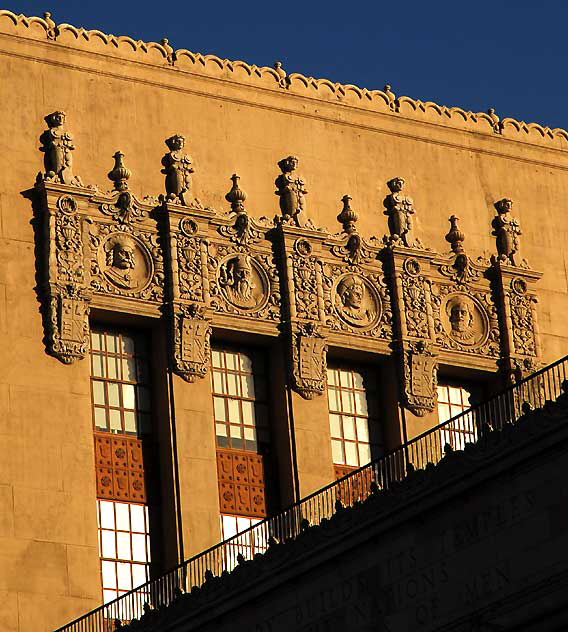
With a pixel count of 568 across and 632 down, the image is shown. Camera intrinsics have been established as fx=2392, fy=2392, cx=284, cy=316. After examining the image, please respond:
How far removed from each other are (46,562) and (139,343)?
581 centimetres

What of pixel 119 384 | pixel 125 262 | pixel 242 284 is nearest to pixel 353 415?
pixel 242 284

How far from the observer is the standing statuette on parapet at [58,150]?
158 ft

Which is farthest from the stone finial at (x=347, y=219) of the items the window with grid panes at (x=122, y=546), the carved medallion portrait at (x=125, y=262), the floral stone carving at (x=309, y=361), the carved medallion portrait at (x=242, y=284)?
the window with grid panes at (x=122, y=546)

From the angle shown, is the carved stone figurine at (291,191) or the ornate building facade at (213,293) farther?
the carved stone figurine at (291,191)

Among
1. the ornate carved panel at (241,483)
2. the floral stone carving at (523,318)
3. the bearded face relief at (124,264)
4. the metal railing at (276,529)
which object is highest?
the floral stone carving at (523,318)

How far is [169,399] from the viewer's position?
47.7 meters

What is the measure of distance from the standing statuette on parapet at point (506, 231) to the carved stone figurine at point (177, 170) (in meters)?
8.05

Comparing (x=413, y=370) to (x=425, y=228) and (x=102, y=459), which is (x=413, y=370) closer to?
(x=425, y=228)

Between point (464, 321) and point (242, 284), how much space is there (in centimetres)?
576

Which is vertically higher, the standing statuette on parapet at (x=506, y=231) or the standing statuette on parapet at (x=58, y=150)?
the standing statuette on parapet at (x=506, y=231)

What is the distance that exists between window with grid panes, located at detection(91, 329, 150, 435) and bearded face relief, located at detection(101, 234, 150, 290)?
3.55ft

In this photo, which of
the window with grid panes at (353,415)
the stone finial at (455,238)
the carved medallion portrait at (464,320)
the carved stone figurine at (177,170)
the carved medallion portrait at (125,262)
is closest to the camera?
the carved medallion portrait at (125,262)

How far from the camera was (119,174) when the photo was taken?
160ft

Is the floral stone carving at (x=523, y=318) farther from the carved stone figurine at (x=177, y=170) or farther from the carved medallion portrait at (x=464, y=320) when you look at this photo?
the carved stone figurine at (x=177, y=170)
